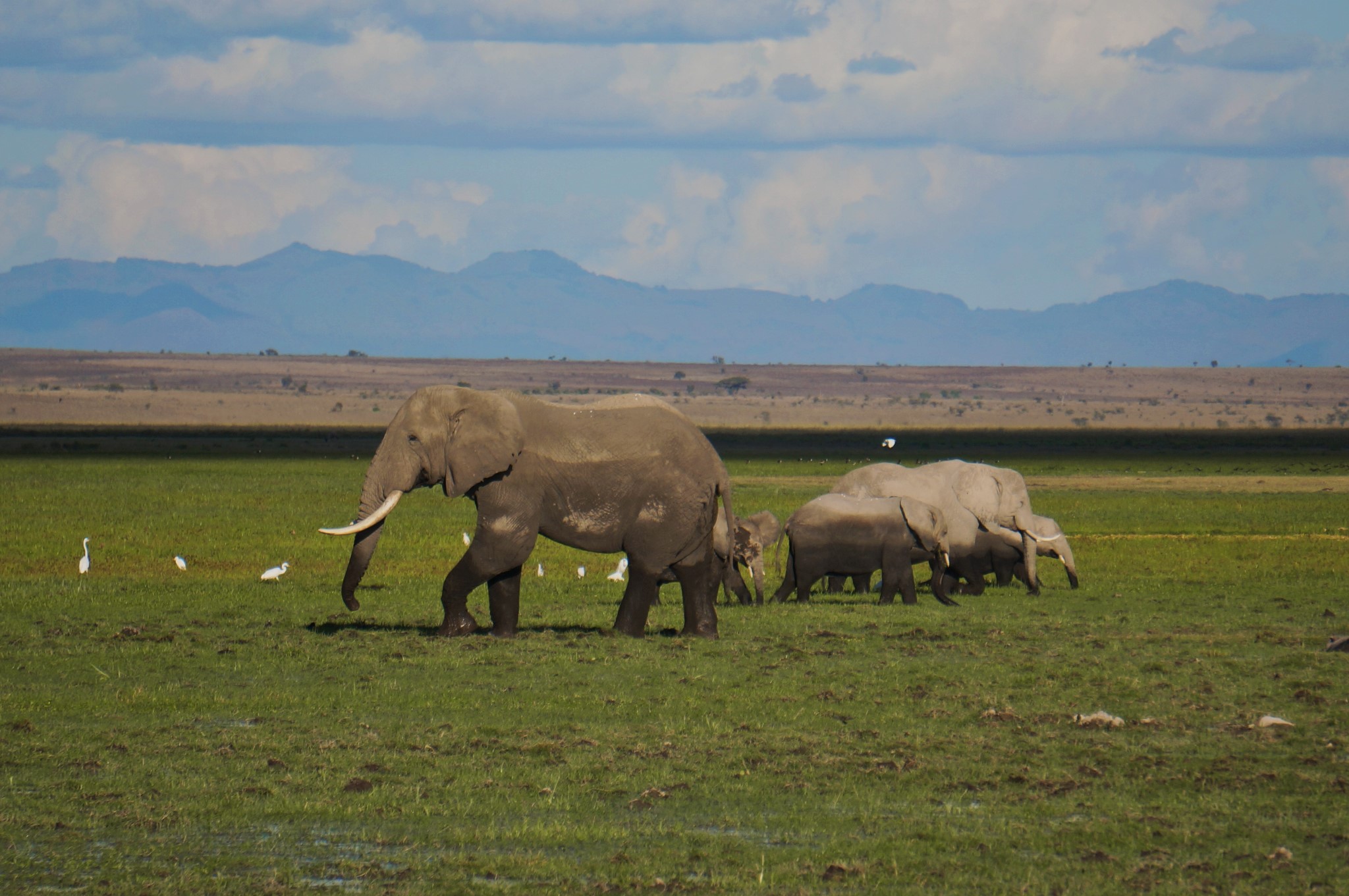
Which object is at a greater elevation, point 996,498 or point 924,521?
point 996,498

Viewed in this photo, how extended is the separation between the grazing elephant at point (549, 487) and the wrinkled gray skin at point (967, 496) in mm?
6192

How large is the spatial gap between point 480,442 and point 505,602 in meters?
1.81

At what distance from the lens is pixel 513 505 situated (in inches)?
719

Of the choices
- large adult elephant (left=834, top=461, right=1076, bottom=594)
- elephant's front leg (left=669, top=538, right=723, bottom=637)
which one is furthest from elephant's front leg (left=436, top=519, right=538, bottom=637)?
large adult elephant (left=834, top=461, right=1076, bottom=594)

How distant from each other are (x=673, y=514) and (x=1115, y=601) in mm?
7705

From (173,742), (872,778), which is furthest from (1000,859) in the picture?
(173,742)

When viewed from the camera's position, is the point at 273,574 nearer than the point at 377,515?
No

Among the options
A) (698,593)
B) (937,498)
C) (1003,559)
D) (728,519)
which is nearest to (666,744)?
(698,593)

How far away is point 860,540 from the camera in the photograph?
76.1 ft

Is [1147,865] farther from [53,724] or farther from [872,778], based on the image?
[53,724]

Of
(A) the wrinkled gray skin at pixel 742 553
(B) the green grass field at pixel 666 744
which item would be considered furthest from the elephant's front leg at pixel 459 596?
(A) the wrinkled gray skin at pixel 742 553

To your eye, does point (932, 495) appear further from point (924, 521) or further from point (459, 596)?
point (459, 596)

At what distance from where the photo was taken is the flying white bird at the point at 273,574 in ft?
81.7

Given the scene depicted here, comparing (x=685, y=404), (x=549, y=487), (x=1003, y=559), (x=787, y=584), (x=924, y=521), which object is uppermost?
(x=549, y=487)
